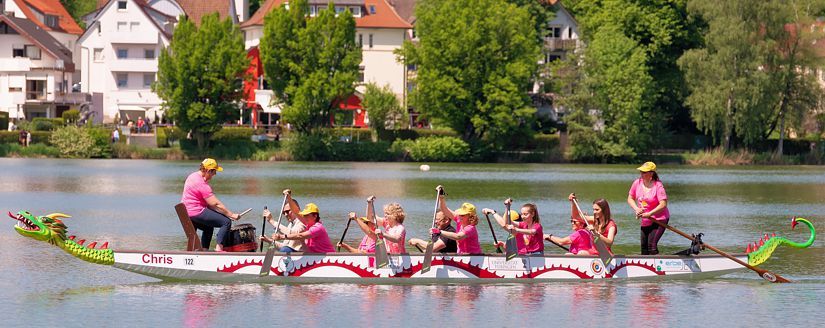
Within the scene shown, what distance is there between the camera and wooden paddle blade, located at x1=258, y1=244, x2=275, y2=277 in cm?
2303

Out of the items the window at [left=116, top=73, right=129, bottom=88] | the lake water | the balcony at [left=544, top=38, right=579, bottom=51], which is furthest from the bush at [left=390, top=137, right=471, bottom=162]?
the window at [left=116, top=73, right=129, bottom=88]

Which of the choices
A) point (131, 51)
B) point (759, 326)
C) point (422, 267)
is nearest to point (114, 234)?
point (422, 267)

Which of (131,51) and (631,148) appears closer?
(631,148)

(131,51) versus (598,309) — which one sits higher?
(131,51)

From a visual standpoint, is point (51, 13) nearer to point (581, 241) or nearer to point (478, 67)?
point (478, 67)

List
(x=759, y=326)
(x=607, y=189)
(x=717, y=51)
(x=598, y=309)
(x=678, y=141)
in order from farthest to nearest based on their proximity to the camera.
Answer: (x=678, y=141) < (x=717, y=51) < (x=607, y=189) < (x=598, y=309) < (x=759, y=326)

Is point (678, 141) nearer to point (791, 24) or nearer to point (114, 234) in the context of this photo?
point (791, 24)

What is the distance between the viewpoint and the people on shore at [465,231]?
23297mm

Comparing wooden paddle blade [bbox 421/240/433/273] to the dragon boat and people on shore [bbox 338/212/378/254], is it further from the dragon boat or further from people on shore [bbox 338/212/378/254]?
people on shore [bbox 338/212/378/254]

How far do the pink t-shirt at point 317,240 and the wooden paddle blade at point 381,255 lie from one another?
0.85m

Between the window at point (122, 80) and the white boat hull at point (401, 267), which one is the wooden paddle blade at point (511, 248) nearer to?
the white boat hull at point (401, 267)

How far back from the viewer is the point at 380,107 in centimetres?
9331

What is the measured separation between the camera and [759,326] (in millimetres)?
Answer: 20391

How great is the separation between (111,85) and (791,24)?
53982 millimetres
